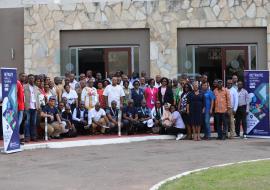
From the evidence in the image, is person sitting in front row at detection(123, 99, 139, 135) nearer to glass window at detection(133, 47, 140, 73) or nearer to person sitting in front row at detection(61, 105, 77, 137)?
person sitting in front row at detection(61, 105, 77, 137)

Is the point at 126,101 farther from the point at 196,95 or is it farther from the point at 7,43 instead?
the point at 7,43

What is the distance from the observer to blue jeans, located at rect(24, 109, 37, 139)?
17.0m

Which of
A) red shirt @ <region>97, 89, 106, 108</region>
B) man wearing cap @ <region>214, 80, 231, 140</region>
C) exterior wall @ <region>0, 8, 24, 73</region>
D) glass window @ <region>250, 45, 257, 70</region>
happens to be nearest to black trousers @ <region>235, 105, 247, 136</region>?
man wearing cap @ <region>214, 80, 231, 140</region>

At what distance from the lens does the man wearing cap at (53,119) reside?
1775cm

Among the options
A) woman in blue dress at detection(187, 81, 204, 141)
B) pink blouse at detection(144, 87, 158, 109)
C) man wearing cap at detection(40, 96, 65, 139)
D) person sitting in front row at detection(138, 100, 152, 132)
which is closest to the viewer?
man wearing cap at detection(40, 96, 65, 139)

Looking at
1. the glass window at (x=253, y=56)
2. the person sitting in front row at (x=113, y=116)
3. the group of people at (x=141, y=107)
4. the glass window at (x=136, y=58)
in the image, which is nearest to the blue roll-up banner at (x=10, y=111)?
the group of people at (x=141, y=107)

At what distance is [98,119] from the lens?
19281mm

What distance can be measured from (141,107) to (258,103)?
12.6ft

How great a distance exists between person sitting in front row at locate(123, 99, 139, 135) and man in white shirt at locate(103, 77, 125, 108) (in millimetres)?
282

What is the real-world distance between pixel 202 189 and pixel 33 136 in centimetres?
872

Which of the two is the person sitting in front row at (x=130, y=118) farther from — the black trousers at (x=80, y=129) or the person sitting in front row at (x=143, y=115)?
the black trousers at (x=80, y=129)

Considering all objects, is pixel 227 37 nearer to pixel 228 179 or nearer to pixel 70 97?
pixel 70 97

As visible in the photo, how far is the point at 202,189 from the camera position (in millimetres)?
9523

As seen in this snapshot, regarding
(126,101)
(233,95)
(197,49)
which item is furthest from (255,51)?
(126,101)
